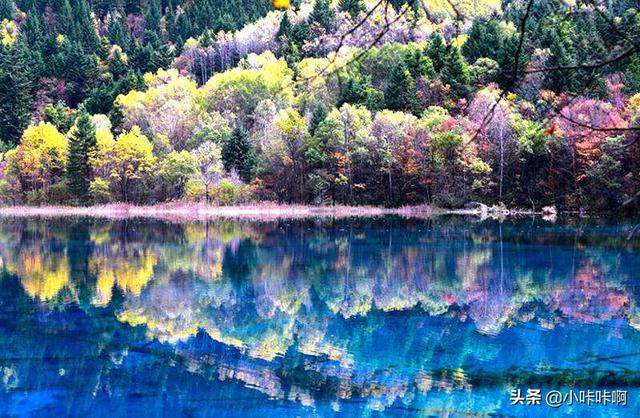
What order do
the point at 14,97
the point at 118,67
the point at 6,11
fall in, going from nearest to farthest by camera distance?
the point at 14,97
the point at 118,67
the point at 6,11

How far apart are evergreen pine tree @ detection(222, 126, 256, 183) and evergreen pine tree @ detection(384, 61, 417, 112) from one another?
44.4ft

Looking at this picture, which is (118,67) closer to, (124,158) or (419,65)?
(124,158)

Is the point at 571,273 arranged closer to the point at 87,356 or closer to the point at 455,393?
the point at 455,393

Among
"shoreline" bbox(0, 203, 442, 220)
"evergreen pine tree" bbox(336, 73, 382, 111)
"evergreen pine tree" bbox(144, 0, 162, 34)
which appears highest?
"evergreen pine tree" bbox(144, 0, 162, 34)

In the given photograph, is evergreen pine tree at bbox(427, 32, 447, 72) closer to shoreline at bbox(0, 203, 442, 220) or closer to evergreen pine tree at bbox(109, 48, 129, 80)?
shoreline at bbox(0, 203, 442, 220)

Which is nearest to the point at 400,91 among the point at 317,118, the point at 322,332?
the point at 317,118

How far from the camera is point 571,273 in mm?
21344

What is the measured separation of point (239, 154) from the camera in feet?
221

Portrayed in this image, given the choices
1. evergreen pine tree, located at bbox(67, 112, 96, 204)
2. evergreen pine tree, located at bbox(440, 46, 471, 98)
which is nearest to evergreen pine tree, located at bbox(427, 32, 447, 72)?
evergreen pine tree, located at bbox(440, 46, 471, 98)

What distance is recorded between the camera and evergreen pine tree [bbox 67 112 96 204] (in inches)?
2645

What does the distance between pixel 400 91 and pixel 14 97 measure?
161 ft

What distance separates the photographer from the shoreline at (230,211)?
186 ft

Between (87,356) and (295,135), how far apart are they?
52.1 metres

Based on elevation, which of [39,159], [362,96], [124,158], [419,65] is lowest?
[39,159]
